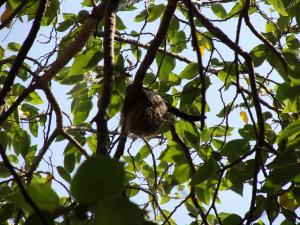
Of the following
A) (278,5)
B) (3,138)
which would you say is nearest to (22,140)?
Result: (3,138)

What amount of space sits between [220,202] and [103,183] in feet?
5.50

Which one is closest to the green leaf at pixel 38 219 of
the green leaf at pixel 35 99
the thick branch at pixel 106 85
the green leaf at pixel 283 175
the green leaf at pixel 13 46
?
the thick branch at pixel 106 85

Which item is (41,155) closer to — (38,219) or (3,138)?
(3,138)

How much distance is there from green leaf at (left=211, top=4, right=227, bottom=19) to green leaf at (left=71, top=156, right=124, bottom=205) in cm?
188

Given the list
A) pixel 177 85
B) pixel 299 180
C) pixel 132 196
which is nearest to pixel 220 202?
pixel 132 196

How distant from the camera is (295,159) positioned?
41.1 inches

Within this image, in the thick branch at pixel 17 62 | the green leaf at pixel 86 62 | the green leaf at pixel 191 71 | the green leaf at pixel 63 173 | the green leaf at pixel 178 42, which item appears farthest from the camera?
the green leaf at pixel 178 42

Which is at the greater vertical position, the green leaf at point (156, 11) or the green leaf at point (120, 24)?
the green leaf at point (120, 24)

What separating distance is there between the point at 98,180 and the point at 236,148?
3.18 feet

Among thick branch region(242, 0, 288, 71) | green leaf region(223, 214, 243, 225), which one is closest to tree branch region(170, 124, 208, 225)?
green leaf region(223, 214, 243, 225)

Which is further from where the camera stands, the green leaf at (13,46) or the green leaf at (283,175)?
the green leaf at (13,46)

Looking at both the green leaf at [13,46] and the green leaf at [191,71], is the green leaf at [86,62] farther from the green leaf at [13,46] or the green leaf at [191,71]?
the green leaf at [13,46]

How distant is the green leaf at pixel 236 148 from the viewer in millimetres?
1366

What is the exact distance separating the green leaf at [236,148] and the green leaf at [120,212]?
0.92 meters
